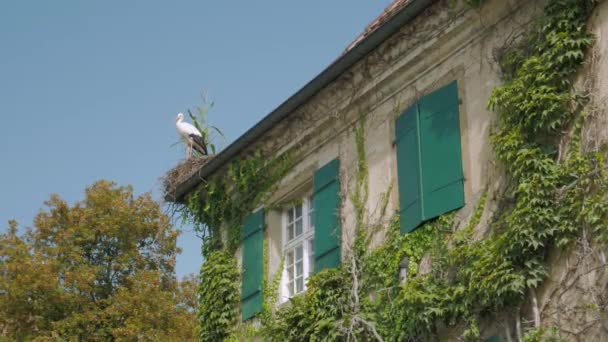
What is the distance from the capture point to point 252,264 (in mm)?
13516

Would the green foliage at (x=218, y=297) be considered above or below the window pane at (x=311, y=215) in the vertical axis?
below

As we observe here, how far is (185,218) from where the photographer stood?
15219 mm

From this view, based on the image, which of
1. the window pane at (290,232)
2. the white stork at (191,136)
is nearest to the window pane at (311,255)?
the window pane at (290,232)

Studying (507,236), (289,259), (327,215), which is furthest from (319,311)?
(507,236)

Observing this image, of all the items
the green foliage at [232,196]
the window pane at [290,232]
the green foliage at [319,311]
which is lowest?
the green foliage at [319,311]

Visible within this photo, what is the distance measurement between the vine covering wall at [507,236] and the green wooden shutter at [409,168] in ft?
0.59

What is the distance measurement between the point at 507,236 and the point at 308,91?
4.10 m

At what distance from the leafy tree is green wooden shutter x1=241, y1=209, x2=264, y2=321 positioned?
10.8 m

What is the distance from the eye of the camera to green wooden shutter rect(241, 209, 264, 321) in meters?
13.1

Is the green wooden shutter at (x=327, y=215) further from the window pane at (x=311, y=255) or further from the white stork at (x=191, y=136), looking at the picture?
the white stork at (x=191, y=136)

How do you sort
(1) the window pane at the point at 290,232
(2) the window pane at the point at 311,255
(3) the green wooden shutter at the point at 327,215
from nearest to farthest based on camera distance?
(3) the green wooden shutter at the point at 327,215
(2) the window pane at the point at 311,255
(1) the window pane at the point at 290,232

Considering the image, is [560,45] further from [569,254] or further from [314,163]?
[314,163]

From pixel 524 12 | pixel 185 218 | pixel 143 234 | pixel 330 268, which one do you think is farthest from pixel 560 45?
pixel 143 234

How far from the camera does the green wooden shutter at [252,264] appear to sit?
13.1 metres
